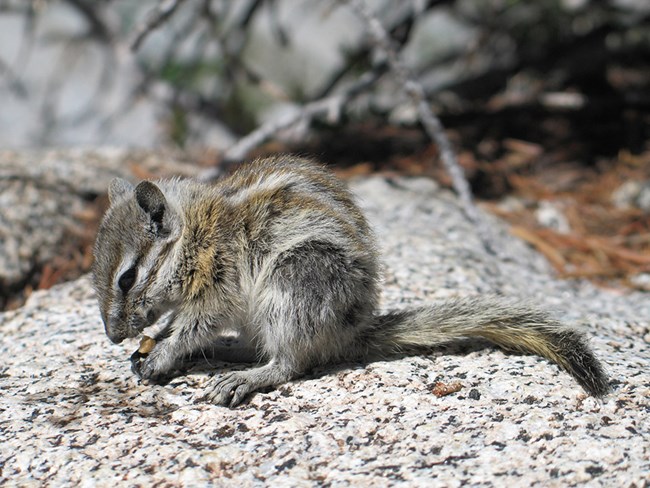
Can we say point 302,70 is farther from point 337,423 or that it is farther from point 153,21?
point 337,423

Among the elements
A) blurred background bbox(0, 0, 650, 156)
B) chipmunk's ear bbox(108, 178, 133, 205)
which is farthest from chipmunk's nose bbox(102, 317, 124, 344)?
blurred background bbox(0, 0, 650, 156)

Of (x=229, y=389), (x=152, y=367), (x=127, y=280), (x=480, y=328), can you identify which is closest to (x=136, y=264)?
(x=127, y=280)

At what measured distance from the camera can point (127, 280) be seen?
3115 millimetres

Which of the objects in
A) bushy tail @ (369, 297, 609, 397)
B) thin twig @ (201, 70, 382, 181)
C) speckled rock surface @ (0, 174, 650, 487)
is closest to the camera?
speckled rock surface @ (0, 174, 650, 487)

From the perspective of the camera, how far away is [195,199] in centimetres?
335

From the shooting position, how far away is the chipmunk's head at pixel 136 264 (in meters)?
3.10

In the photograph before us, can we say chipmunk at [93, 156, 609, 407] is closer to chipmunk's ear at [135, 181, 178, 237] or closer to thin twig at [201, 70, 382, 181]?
chipmunk's ear at [135, 181, 178, 237]

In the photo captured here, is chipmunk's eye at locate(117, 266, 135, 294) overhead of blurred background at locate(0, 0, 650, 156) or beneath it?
beneath

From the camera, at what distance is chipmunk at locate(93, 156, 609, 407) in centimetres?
301

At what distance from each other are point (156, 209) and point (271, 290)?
619mm

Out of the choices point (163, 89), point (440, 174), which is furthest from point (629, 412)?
point (163, 89)

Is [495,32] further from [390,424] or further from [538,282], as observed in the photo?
[390,424]

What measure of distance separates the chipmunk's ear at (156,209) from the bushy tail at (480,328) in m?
0.97

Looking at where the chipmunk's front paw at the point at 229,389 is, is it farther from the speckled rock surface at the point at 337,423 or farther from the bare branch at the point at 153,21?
the bare branch at the point at 153,21
